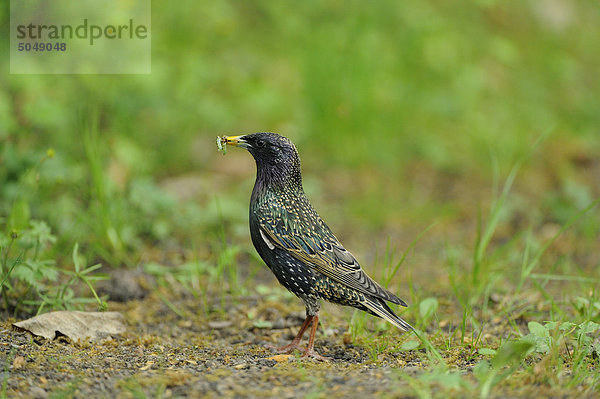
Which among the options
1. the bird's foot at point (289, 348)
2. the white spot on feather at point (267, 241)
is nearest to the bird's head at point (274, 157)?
the white spot on feather at point (267, 241)

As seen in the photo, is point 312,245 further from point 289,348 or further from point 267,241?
point 289,348

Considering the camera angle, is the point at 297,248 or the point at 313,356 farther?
the point at 297,248

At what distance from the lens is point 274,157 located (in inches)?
165

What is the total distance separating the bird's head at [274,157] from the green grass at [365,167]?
2.79 ft

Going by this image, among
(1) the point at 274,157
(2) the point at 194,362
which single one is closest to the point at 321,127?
(1) the point at 274,157

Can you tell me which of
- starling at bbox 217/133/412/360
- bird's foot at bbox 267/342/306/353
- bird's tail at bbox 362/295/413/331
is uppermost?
starling at bbox 217/133/412/360

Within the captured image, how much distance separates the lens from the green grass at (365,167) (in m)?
4.33

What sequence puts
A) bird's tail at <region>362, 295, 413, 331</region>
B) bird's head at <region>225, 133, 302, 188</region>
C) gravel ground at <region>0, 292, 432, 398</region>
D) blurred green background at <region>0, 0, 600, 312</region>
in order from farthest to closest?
blurred green background at <region>0, 0, 600, 312</region>, bird's head at <region>225, 133, 302, 188</region>, bird's tail at <region>362, 295, 413, 331</region>, gravel ground at <region>0, 292, 432, 398</region>

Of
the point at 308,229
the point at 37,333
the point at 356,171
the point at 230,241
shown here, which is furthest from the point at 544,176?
the point at 37,333

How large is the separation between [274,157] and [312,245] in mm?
624

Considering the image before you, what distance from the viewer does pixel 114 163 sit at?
647 cm

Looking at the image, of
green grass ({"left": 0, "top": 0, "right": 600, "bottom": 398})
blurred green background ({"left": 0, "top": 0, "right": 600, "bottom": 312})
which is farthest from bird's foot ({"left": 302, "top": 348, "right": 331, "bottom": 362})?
blurred green background ({"left": 0, "top": 0, "right": 600, "bottom": 312})

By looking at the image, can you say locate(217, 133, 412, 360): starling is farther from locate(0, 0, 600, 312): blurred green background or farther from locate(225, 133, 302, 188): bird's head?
locate(0, 0, 600, 312): blurred green background

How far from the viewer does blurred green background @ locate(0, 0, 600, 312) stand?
5.73 meters
